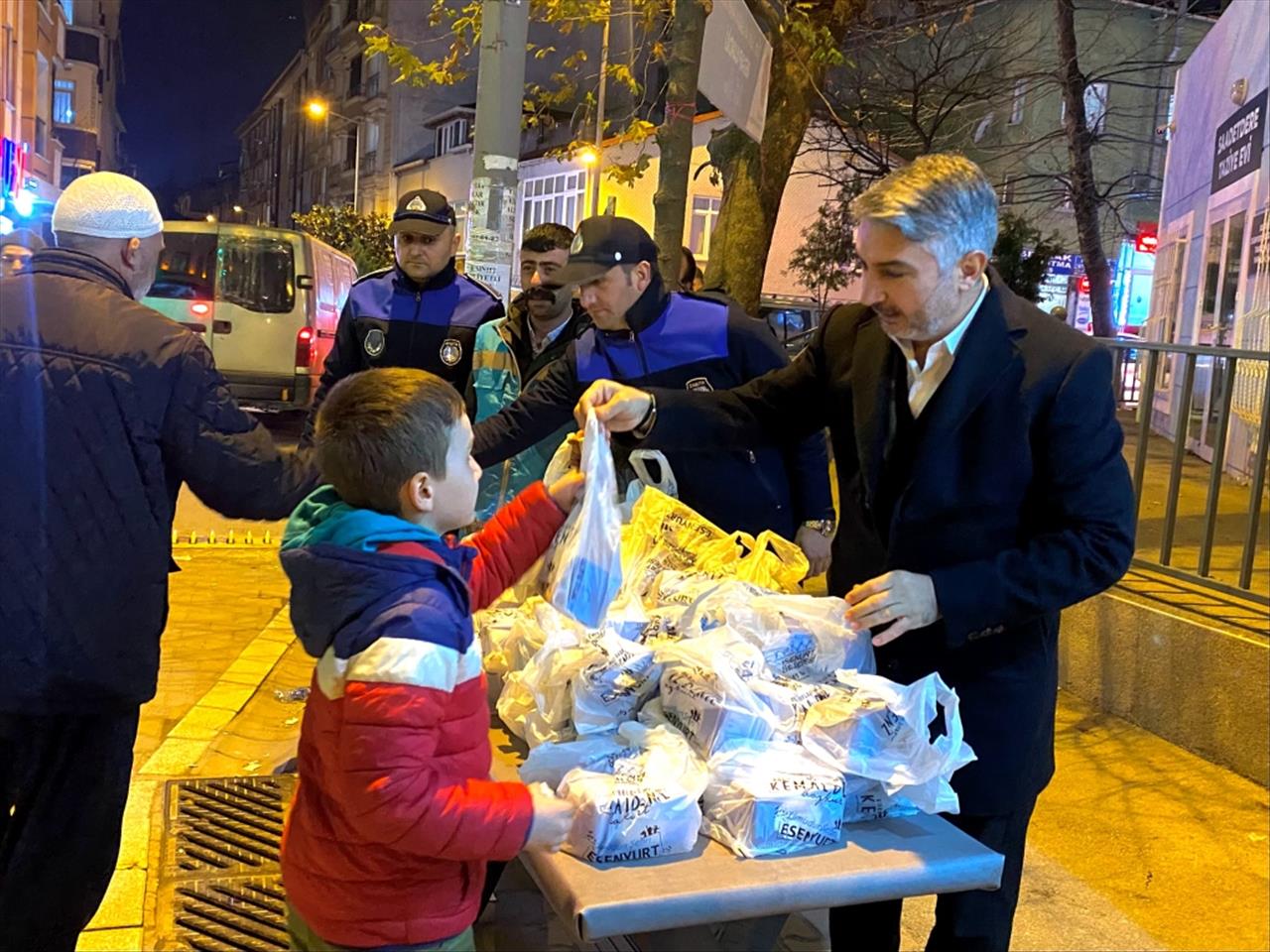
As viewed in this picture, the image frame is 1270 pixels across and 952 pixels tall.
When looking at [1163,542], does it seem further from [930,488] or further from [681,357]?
[930,488]

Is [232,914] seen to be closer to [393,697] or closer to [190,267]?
[393,697]

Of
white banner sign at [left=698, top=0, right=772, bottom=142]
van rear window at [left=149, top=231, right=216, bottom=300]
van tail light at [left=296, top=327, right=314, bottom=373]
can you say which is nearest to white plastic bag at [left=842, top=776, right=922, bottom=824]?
white banner sign at [left=698, top=0, right=772, bottom=142]

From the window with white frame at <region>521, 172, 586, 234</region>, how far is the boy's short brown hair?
112ft

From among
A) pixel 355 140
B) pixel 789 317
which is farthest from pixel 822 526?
pixel 355 140

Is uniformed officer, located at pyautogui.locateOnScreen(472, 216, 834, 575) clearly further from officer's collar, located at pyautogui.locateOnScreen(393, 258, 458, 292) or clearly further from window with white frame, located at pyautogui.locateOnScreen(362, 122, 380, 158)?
window with white frame, located at pyautogui.locateOnScreen(362, 122, 380, 158)

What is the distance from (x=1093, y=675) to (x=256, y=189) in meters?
80.8

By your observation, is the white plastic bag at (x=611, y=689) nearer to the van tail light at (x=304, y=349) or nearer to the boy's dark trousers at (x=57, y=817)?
the boy's dark trousers at (x=57, y=817)

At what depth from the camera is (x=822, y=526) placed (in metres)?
3.82

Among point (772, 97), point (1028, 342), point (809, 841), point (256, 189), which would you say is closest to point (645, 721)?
point (809, 841)

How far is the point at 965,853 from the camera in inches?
78.0

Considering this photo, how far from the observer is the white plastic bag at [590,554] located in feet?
7.60

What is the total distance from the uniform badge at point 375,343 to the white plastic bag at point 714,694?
2.69 m

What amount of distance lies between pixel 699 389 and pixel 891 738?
1.73 meters

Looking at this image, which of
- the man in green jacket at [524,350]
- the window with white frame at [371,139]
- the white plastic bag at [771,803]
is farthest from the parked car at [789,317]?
the window with white frame at [371,139]
